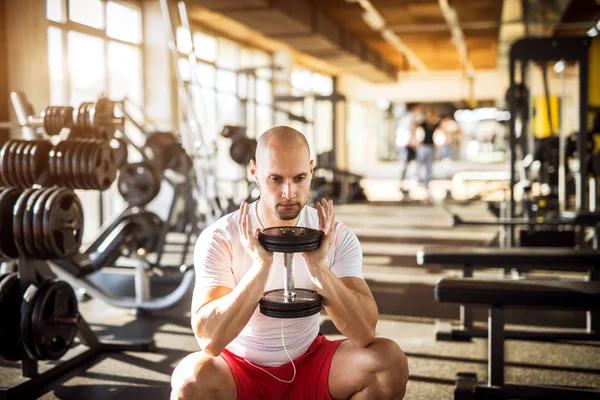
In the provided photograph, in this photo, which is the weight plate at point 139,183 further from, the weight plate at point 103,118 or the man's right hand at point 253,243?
the man's right hand at point 253,243

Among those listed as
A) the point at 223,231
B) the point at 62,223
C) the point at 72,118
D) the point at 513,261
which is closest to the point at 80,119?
the point at 72,118

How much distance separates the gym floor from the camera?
213cm

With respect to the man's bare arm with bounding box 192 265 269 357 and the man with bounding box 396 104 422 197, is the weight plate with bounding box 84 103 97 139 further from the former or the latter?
the man with bounding box 396 104 422 197

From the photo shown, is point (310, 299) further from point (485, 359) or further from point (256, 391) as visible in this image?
point (485, 359)

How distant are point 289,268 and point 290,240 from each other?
7 cm

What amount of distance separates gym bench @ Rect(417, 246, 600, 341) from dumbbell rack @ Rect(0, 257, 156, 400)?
128 cm

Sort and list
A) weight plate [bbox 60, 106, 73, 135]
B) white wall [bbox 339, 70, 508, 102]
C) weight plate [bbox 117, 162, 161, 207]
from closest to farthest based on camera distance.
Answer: weight plate [bbox 60, 106, 73, 135] → weight plate [bbox 117, 162, 161, 207] → white wall [bbox 339, 70, 508, 102]

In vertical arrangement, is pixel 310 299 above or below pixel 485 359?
above

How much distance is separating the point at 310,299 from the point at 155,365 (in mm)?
1355

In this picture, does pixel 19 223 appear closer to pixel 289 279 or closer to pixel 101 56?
pixel 289 279

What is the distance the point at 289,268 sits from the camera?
121cm

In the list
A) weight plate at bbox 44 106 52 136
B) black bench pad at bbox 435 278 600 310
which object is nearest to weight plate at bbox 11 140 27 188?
weight plate at bbox 44 106 52 136

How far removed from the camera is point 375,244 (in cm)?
529

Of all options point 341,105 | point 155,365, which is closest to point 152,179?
point 155,365
